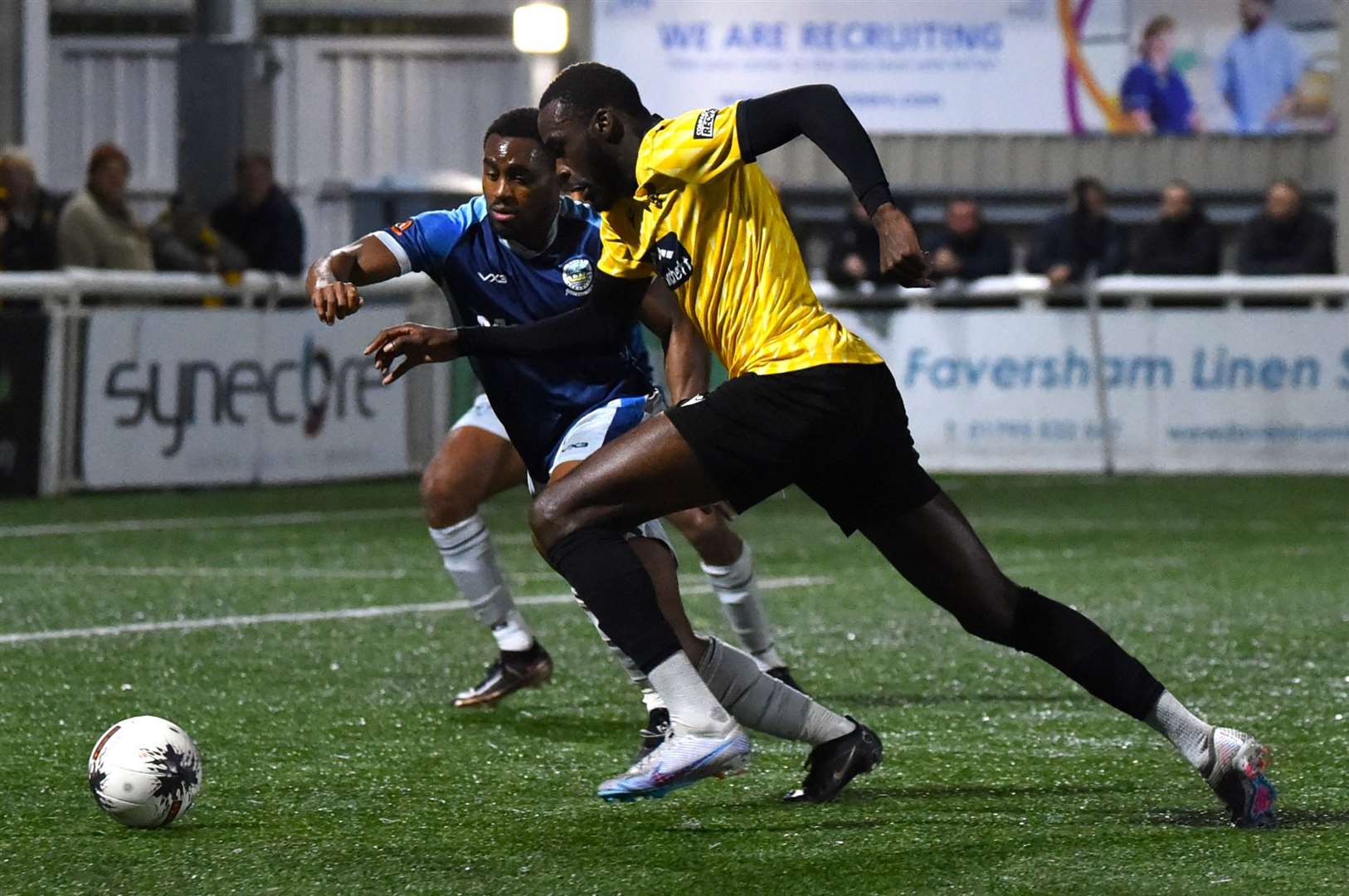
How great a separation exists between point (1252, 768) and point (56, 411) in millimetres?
10316

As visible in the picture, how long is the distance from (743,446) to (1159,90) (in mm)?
18602

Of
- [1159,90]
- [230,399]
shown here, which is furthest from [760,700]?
[1159,90]

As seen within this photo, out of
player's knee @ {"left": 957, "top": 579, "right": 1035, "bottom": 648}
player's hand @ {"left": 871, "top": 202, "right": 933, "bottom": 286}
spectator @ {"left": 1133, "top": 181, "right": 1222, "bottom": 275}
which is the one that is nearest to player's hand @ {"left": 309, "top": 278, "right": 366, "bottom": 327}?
player's hand @ {"left": 871, "top": 202, "right": 933, "bottom": 286}

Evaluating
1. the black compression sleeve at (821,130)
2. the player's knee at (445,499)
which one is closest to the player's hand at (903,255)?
the black compression sleeve at (821,130)

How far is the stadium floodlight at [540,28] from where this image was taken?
20578mm

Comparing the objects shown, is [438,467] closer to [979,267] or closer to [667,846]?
[667,846]

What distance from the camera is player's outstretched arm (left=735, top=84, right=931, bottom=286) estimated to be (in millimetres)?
4668

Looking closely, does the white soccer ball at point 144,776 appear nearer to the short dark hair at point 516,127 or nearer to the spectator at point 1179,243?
the short dark hair at point 516,127

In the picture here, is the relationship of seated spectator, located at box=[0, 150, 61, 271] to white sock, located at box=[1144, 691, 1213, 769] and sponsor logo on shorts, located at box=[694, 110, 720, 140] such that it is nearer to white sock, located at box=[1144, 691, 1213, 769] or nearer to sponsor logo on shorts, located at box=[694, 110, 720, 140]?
sponsor logo on shorts, located at box=[694, 110, 720, 140]

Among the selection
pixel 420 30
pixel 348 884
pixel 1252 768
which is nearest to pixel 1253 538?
pixel 1252 768

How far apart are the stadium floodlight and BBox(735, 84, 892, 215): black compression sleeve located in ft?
51.7

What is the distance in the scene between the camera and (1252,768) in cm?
516

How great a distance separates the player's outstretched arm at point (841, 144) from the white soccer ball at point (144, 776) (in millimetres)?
1734

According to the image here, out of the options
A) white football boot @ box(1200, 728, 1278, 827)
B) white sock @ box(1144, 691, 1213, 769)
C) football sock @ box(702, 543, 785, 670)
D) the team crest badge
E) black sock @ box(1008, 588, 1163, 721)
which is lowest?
football sock @ box(702, 543, 785, 670)
